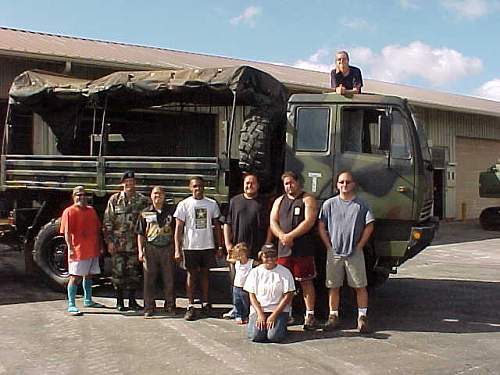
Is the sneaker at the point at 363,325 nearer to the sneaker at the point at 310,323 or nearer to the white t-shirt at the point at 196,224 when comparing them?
the sneaker at the point at 310,323

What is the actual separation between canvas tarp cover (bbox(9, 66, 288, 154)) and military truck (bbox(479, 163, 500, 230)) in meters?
15.3

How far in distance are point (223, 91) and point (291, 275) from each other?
2.58 metres

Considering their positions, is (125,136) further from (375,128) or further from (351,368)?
(351,368)

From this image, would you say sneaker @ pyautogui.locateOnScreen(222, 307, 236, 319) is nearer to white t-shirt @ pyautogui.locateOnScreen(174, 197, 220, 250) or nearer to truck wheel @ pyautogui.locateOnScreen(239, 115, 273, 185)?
white t-shirt @ pyautogui.locateOnScreen(174, 197, 220, 250)

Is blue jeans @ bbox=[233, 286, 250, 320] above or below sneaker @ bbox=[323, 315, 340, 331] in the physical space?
above

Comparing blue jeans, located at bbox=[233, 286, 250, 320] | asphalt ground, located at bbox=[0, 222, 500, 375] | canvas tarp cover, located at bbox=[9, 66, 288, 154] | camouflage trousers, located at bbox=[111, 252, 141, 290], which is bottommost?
asphalt ground, located at bbox=[0, 222, 500, 375]

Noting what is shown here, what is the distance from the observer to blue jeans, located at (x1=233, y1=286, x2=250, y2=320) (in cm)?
770

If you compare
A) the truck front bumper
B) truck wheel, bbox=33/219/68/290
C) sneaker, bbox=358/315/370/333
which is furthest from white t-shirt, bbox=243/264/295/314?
truck wheel, bbox=33/219/68/290

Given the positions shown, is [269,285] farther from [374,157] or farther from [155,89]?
[155,89]

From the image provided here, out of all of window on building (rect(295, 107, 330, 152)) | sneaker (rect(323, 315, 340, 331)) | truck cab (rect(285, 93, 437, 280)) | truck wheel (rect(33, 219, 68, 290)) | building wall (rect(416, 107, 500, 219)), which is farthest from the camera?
building wall (rect(416, 107, 500, 219))

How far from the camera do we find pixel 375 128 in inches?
312

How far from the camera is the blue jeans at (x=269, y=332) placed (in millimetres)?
6863

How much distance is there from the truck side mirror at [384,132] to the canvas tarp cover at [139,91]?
1486 millimetres

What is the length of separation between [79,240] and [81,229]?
0.14m
